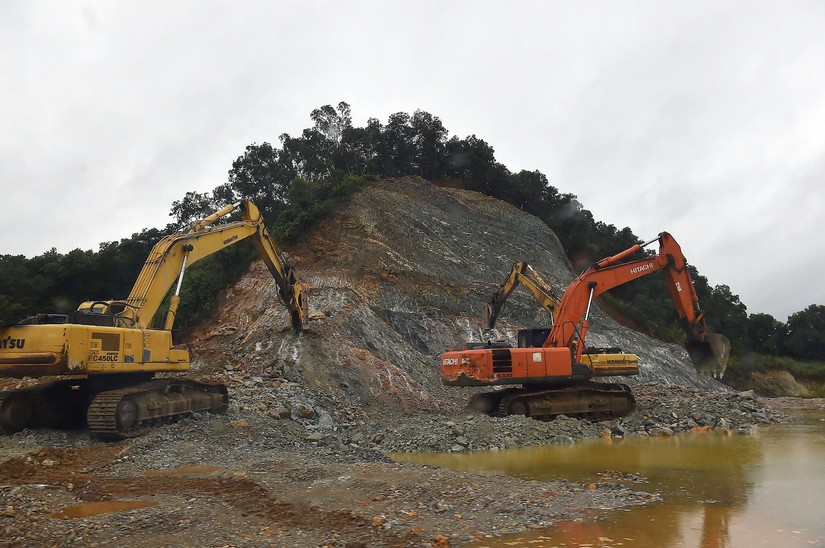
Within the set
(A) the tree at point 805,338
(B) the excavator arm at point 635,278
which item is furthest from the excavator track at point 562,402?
(A) the tree at point 805,338

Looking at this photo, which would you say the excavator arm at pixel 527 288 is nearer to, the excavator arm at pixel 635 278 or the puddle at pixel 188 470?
the excavator arm at pixel 635 278

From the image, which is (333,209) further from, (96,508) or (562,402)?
(96,508)

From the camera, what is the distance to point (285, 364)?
19.5 metres

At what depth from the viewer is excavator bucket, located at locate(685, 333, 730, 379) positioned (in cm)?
1841

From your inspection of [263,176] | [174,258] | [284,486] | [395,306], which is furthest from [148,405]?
[263,176]

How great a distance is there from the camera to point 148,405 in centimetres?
1357

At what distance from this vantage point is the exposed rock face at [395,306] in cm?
2056

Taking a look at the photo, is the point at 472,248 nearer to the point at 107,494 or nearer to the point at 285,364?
the point at 285,364

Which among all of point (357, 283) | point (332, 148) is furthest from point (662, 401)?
point (332, 148)

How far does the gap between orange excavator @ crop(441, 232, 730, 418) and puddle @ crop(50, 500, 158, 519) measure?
32.4ft

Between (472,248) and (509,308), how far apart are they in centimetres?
543

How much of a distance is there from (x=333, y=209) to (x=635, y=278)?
18347 millimetres

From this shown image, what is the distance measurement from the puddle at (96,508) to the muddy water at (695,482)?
14.8ft

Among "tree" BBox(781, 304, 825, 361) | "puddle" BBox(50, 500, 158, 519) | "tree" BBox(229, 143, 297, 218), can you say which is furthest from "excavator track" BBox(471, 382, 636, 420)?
"tree" BBox(781, 304, 825, 361)
